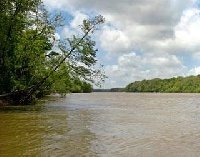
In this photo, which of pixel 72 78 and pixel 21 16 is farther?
pixel 72 78

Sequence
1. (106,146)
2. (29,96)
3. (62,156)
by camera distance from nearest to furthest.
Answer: (62,156)
(106,146)
(29,96)

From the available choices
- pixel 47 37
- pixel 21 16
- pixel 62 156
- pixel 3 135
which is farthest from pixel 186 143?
pixel 47 37

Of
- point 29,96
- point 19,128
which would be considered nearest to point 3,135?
point 19,128

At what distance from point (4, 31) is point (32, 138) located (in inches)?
689

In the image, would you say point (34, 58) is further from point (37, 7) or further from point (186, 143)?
point (186, 143)

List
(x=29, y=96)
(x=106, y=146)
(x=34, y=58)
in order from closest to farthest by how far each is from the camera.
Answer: (x=106, y=146) → (x=34, y=58) → (x=29, y=96)

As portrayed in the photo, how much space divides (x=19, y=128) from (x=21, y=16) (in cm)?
1473

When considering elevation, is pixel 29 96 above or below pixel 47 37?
below

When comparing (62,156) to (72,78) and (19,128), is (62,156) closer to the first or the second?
(19,128)

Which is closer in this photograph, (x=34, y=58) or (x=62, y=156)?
(x=62, y=156)

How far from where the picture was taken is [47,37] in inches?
1388

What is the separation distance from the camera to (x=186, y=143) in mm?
15047

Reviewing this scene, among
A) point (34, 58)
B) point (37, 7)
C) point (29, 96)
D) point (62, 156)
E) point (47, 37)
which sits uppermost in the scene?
point (37, 7)

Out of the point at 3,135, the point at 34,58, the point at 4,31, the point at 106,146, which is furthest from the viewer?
the point at 34,58
